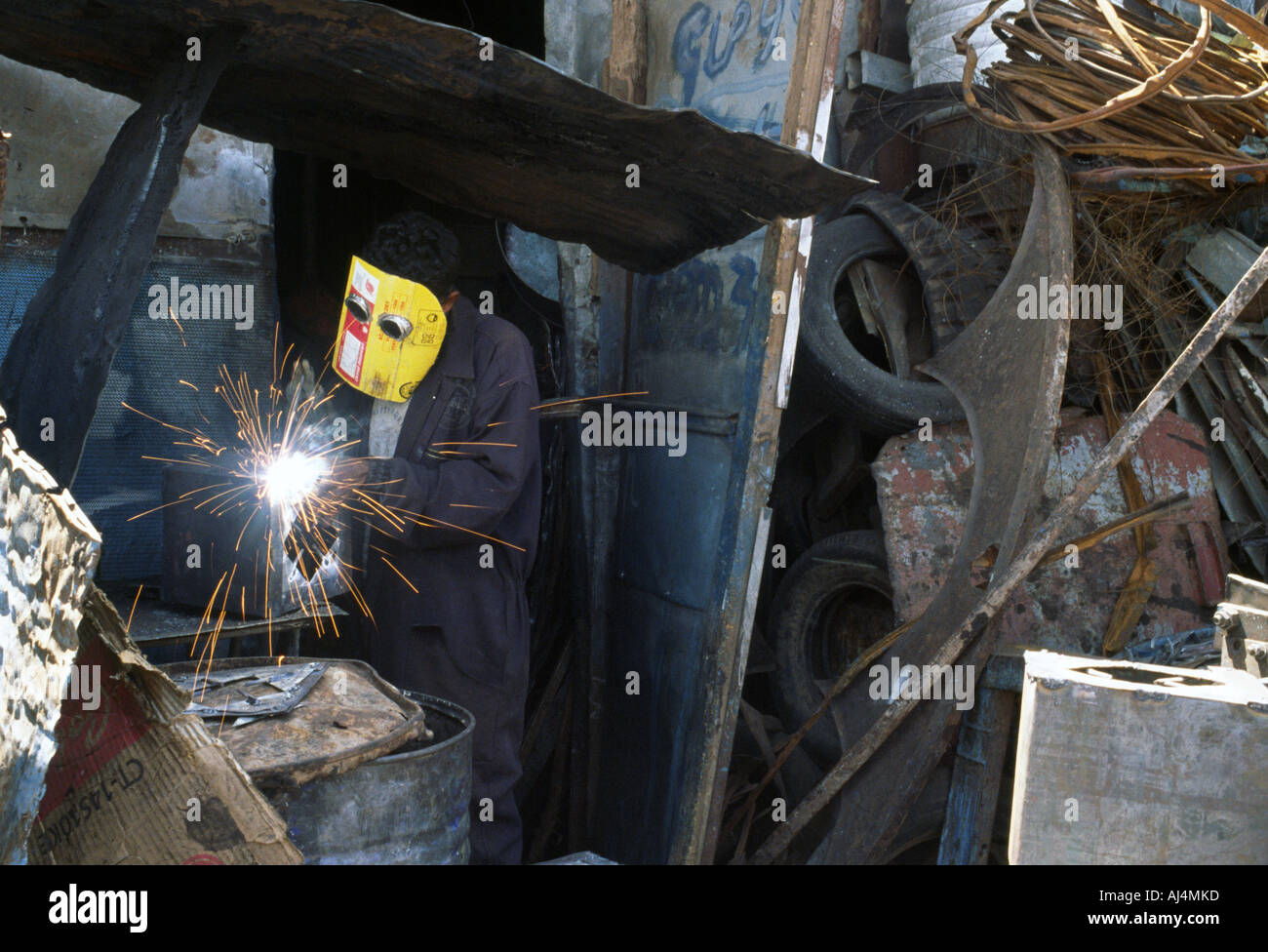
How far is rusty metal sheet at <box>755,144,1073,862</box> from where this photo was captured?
9.66 feet

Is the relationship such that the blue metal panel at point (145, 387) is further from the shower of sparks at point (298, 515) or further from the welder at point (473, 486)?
the welder at point (473, 486)

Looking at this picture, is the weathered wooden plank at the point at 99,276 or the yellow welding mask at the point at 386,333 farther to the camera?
the yellow welding mask at the point at 386,333

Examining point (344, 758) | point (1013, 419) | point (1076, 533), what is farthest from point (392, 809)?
point (1076, 533)

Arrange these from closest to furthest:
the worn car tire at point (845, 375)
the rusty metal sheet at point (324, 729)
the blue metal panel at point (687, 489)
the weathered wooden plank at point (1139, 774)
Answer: the weathered wooden plank at point (1139, 774), the rusty metal sheet at point (324, 729), the blue metal panel at point (687, 489), the worn car tire at point (845, 375)

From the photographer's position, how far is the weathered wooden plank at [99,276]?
77.7 inches

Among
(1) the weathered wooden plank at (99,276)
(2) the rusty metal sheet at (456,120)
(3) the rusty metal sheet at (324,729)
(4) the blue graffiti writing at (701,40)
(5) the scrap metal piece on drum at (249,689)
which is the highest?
(4) the blue graffiti writing at (701,40)

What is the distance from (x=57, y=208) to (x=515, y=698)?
89.9 inches

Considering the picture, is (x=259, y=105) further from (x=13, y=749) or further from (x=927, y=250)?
(x=927, y=250)

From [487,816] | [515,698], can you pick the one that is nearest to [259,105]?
[515,698]

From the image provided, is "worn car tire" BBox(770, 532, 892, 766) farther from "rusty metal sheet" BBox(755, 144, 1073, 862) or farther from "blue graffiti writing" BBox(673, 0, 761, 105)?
"blue graffiti writing" BBox(673, 0, 761, 105)

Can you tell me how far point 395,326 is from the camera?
2.93 meters

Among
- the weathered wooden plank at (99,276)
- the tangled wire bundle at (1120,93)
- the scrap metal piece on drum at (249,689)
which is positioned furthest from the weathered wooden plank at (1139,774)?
the tangled wire bundle at (1120,93)

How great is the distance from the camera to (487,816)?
2.99 meters

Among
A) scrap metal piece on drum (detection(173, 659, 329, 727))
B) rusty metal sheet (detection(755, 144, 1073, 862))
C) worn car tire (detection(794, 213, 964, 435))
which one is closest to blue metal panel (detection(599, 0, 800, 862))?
rusty metal sheet (detection(755, 144, 1073, 862))
